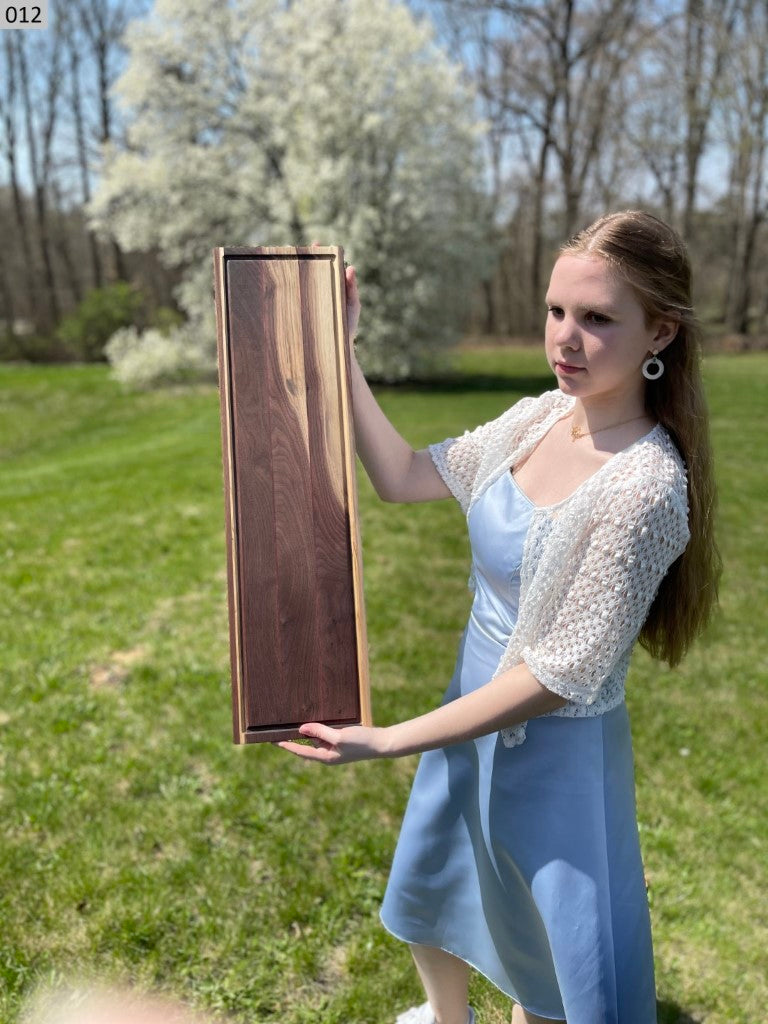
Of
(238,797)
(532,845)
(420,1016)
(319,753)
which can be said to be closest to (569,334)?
(319,753)

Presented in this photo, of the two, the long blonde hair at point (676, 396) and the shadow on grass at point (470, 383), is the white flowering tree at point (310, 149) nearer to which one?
the shadow on grass at point (470, 383)

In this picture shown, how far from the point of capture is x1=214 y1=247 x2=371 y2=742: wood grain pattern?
184 centimetres

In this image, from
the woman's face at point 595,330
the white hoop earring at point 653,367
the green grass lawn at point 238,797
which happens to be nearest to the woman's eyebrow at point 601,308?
the woman's face at point 595,330

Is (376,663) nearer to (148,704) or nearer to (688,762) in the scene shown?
(148,704)

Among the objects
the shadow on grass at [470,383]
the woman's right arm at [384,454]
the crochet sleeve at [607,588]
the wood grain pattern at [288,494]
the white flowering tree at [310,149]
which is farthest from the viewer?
the shadow on grass at [470,383]

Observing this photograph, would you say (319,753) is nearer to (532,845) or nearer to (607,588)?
(532,845)

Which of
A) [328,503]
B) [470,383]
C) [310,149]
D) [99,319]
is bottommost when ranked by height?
[470,383]

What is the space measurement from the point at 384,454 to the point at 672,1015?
2188mm

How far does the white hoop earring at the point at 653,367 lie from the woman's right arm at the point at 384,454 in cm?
58

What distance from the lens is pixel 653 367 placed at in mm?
1812

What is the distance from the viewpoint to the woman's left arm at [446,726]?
177 centimetres

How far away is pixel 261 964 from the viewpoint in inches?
123

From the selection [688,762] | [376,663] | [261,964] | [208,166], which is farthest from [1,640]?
[208,166]

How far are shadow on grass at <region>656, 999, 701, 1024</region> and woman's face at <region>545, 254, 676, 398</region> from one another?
2.26m
